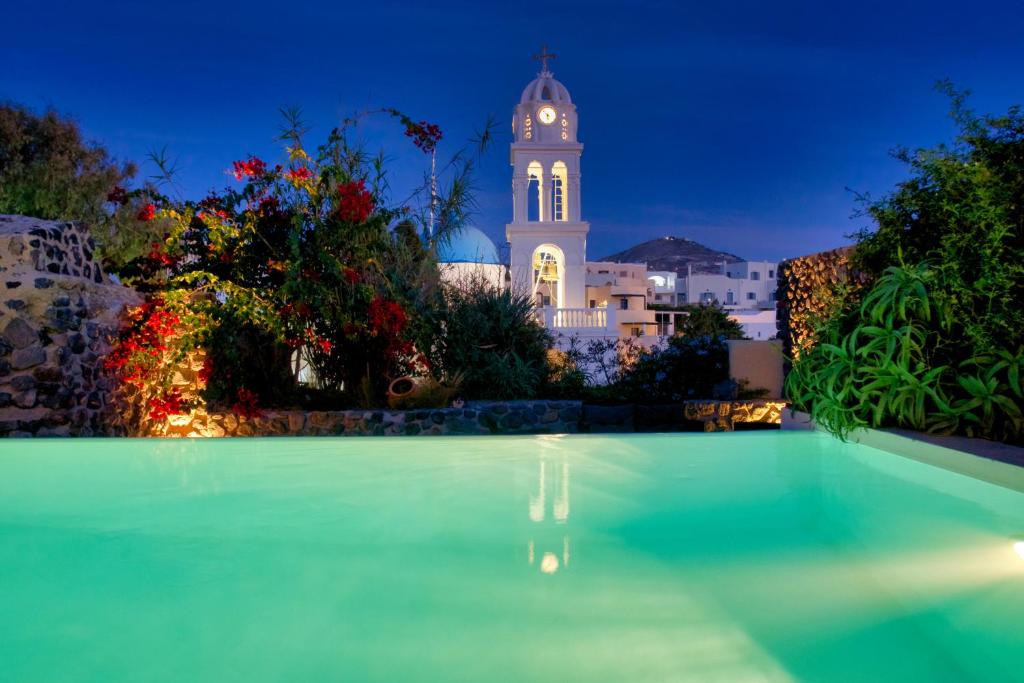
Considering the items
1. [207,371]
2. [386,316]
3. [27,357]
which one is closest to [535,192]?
[386,316]

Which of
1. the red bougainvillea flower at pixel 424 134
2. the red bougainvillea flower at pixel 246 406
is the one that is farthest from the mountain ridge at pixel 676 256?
the red bougainvillea flower at pixel 246 406

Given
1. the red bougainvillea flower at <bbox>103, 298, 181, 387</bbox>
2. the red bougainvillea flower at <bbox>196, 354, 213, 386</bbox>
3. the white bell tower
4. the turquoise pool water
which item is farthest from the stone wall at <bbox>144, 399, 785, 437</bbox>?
the white bell tower

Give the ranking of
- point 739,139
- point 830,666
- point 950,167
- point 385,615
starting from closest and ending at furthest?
point 830,666
point 385,615
point 950,167
point 739,139

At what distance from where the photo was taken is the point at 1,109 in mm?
15594

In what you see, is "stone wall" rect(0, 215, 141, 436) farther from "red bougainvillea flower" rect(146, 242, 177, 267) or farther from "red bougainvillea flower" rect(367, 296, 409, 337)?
"red bougainvillea flower" rect(367, 296, 409, 337)

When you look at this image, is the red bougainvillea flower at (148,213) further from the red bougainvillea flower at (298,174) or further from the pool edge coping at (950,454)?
the pool edge coping at (950,454)

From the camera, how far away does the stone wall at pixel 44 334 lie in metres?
5.08

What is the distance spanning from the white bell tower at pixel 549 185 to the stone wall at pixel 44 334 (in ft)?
55.3

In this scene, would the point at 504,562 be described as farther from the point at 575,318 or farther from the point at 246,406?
the point at 575,318

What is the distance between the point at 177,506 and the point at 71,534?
421mm

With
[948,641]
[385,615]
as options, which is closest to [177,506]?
[385,615]

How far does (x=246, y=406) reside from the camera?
6.67 meters

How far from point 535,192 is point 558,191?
1282mm

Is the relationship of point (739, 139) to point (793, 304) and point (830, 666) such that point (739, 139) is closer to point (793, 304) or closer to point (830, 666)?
point (793, 304)
